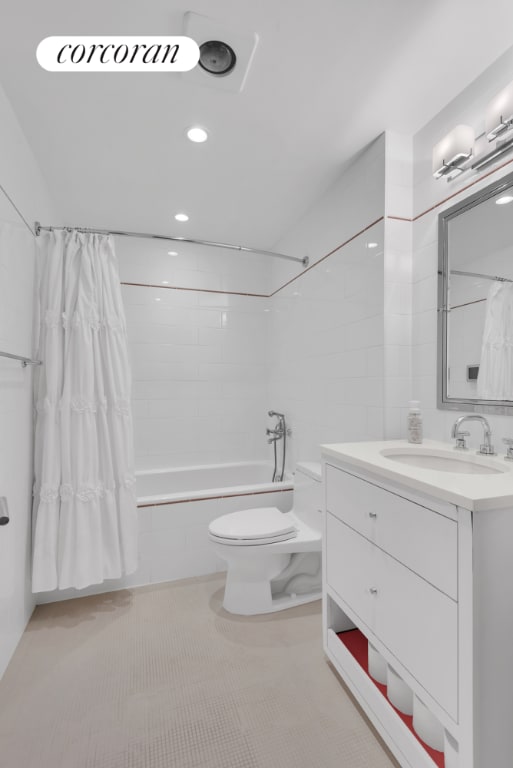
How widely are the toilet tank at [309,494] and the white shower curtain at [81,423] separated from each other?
97cm

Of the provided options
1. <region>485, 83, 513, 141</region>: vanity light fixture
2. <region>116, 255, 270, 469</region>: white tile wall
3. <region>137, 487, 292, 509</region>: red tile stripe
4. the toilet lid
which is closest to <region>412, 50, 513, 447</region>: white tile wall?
A: <region>485, 83, 513, 141</region>: vanity light fixture

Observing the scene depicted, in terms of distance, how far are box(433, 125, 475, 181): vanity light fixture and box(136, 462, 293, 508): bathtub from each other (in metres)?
1.98

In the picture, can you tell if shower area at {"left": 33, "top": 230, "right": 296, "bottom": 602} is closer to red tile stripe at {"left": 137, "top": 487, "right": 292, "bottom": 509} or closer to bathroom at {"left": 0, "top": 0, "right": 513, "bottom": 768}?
bathroom at {"left": 0, "top": 0, "right": 513, "bottom": 768}

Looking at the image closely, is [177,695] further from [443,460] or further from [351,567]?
[443,460]

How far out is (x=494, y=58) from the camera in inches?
54.8

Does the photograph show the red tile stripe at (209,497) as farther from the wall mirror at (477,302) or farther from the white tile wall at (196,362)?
the wall mirror at (477,302)

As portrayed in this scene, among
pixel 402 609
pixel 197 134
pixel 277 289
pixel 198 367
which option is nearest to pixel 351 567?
pixel 402 609

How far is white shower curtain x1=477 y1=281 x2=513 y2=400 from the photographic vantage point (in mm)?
1367

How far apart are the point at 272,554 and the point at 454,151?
2.02 meters

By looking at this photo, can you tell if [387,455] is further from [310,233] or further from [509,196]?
[310,233]

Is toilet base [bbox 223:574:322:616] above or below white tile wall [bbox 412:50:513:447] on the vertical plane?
below

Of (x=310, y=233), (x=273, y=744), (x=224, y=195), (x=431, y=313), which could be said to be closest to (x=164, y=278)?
(x=224, y=195)

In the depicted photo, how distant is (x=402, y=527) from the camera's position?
1.12m

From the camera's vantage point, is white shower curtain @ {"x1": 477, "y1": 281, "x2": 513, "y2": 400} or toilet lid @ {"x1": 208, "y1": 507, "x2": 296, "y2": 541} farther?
toilet lid @ {"x1": 208, "y1": 507, "x2": 296, "y2": 541}
